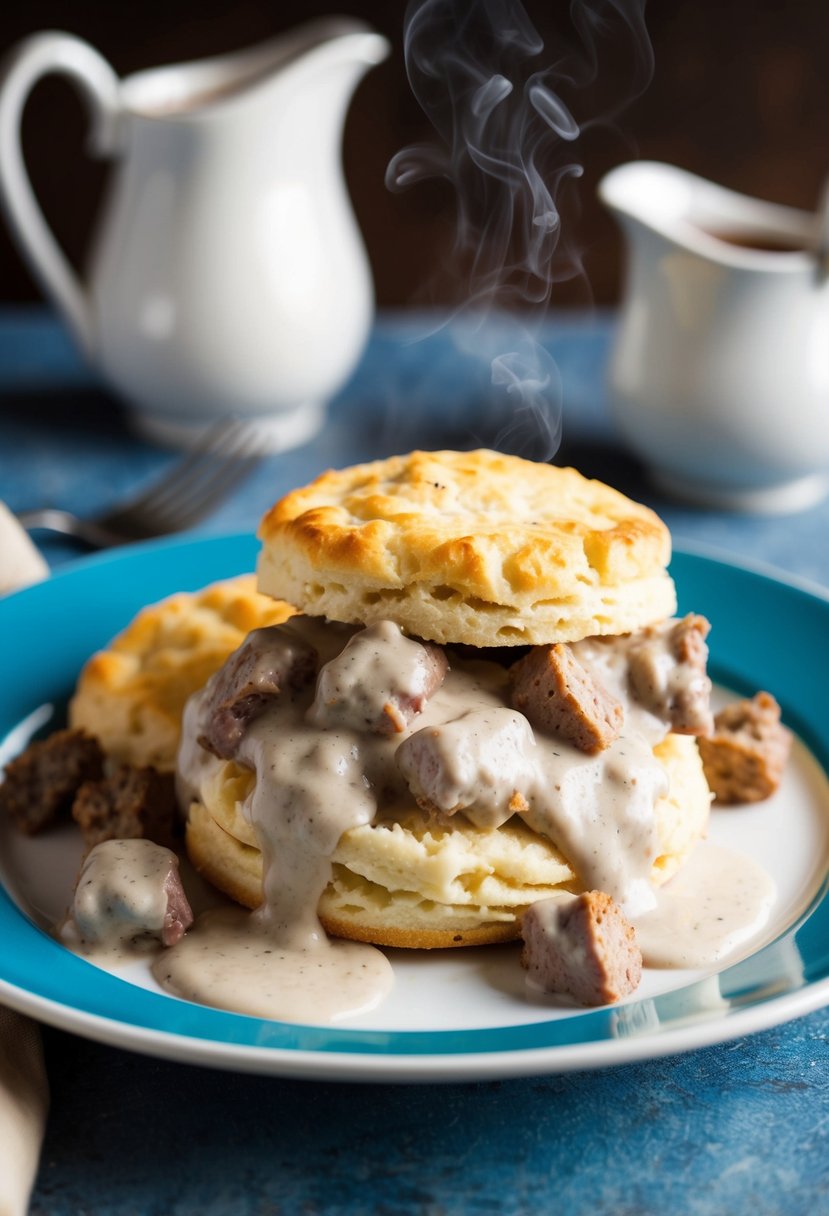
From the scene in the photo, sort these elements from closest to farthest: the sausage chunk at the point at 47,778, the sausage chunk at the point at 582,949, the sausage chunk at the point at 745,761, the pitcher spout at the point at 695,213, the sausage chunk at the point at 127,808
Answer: the sausage chunk at the point at 582,949
the sausage chunk at the point at 127,808
the sausage chunk at the point at 47,778
the sausage chunk at the point at 745,761
the pitcher spout at the point at 695,213

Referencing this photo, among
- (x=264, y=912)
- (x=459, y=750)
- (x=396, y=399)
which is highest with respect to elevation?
(x=459, y=750)

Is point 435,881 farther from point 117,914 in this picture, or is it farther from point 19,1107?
point 19,1107

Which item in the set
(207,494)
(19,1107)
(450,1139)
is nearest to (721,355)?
(207,494)

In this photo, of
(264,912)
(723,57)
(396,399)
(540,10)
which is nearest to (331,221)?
(396,399)

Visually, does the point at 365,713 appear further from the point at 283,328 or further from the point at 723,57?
the point at 723,57

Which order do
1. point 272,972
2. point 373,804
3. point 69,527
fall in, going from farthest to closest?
point 69,527 < point 373,804 < point 272,972

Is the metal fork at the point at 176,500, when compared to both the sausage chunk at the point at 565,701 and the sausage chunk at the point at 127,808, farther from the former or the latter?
the sausage chunk at the point at 565,701

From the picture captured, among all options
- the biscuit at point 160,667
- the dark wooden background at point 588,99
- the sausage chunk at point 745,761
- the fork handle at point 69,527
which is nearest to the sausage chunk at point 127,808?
the biscuit at point 160,667
